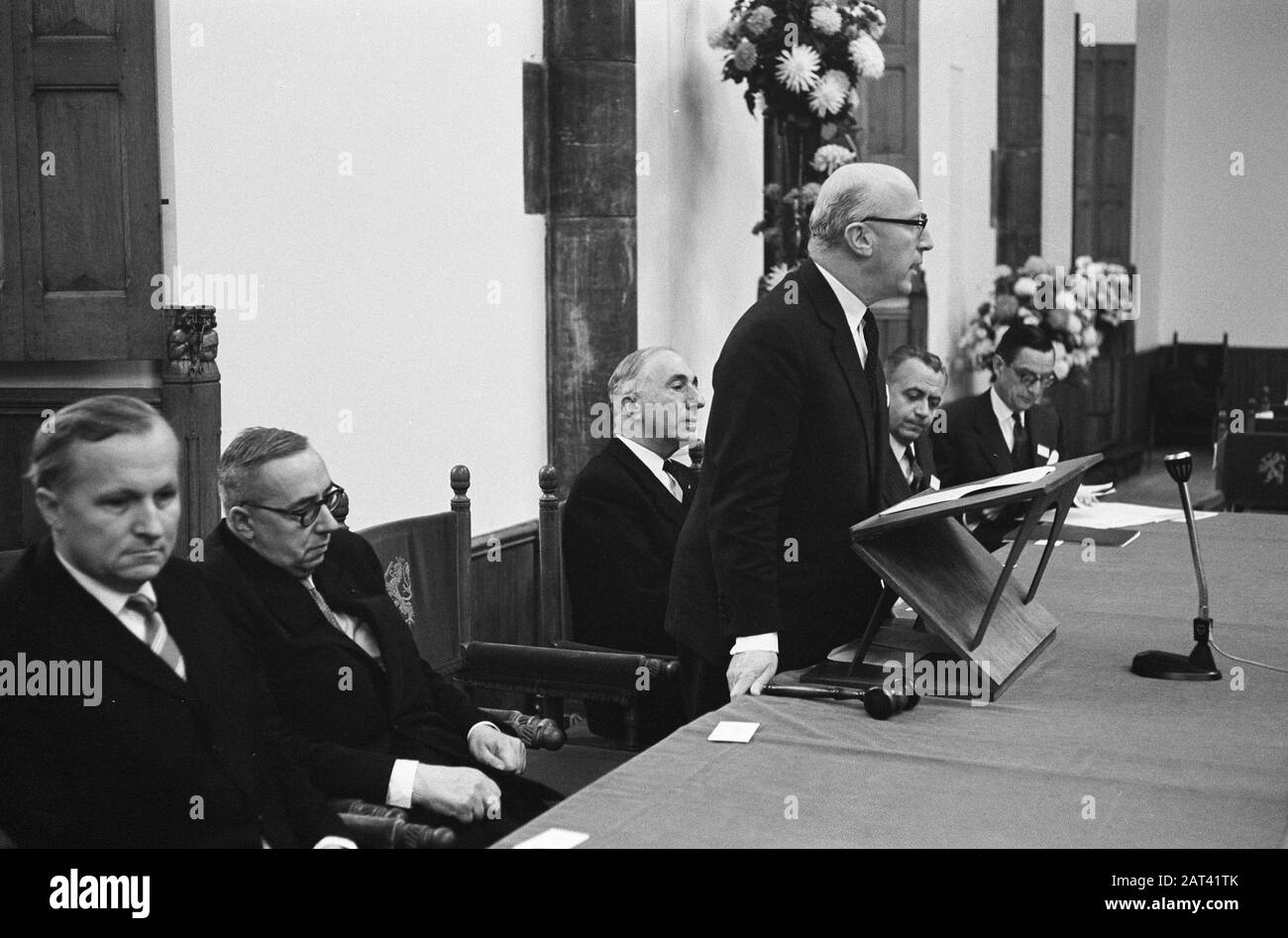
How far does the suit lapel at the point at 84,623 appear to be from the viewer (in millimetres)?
2391

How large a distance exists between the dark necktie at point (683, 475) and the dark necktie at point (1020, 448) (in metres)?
1.91

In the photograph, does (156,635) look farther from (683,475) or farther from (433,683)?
(683,475)

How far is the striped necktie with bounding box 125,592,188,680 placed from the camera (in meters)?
2.47

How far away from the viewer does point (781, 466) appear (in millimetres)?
3256

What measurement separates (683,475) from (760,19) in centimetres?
297

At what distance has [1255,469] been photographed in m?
7.04

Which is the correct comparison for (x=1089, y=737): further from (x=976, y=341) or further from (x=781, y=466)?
(x=976, y=341)

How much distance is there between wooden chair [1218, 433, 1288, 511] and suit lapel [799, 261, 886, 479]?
13.6ft

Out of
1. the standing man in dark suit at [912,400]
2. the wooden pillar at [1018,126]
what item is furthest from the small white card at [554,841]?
the wooden pillar at [1018,126]

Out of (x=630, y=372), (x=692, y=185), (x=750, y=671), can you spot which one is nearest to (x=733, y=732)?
(x=750, y=671)

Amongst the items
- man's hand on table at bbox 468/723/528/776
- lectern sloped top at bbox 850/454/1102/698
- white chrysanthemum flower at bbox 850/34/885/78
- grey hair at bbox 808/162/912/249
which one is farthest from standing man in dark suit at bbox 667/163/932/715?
white chrysanthemum flower at bbox 850/34/885/78

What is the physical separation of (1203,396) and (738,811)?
1400cm

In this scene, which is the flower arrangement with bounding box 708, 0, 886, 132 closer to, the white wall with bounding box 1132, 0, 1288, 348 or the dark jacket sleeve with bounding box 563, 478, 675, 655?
the dark jacket sleeve with bounding box 563, 478, 675, 655
